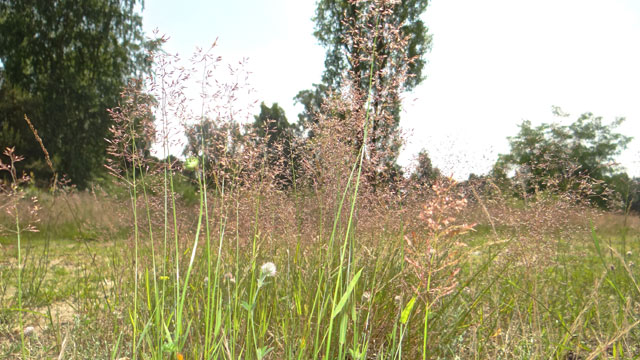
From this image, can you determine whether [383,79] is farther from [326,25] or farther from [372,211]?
[326,25]

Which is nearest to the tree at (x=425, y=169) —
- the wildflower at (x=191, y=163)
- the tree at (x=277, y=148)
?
the tree at (x=277, y=148)

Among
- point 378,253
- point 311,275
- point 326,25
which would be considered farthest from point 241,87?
point 326,25

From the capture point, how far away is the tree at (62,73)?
1407 centimetres

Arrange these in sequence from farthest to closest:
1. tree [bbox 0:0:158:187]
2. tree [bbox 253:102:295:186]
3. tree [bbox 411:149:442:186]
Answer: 1. tree [bbox 0:0:158:187]
2. tree [bbox 411:149:442:186]
3. tree [bbox 253:102:295:186]

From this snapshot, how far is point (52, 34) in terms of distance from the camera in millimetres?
14641

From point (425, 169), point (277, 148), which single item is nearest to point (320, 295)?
point (277, 148)

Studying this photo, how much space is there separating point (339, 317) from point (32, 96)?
17.6 meters

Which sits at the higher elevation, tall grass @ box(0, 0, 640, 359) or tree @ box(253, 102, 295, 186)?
tree @ box(253, 102, 295, 186)

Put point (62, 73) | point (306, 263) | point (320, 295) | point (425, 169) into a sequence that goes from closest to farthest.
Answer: point (320, 295) → point (306, 263) → point (425, 169) → point (62, 73)

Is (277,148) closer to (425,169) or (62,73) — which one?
(425,169)

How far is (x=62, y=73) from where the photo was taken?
47.6 feet

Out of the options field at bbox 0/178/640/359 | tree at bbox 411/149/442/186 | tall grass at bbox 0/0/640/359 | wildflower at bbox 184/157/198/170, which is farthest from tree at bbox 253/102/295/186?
tree at bbox 411/149/442/186

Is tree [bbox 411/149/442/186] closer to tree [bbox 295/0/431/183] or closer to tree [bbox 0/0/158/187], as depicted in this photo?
tree [bbox 295/0/431/183]

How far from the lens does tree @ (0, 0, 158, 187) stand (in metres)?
14.1
